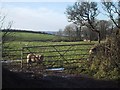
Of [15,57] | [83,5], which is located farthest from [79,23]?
[15,57]

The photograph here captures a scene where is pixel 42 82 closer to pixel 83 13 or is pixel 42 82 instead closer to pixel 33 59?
pixel 33 59

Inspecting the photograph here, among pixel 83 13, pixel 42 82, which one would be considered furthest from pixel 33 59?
pixel 83 13

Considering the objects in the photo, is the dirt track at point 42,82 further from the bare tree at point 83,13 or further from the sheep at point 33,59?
the bare tree at point 83,13

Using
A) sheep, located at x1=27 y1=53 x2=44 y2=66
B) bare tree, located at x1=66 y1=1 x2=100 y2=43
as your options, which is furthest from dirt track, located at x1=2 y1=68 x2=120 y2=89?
bare tree, located at x1=66 y1=1 x2=100 y2=43

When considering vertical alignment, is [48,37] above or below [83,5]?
below

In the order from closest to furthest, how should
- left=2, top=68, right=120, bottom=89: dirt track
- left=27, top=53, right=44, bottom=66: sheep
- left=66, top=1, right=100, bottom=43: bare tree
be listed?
left=2, top=68, right=120, bottom=89: dirt track, left=27, top=53, right=44, bottom=66: sheep, left=66, top=1, right=100, bottom=43: bare tree

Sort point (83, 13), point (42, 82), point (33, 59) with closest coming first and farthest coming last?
point (42, 82)
point (33, 59)
point (83, 13)

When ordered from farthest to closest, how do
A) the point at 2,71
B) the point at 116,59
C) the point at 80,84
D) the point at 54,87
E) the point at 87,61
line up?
1. the point at 87,61
2. the point at 116,59
3. the point at 80,84
4. the point at 54,87
5. the point at 2,71

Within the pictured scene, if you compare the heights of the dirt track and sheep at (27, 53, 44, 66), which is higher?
sheep at (27, 53, 44, 66)

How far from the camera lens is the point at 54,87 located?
872 cm

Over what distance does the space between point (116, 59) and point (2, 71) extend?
5.46 meters

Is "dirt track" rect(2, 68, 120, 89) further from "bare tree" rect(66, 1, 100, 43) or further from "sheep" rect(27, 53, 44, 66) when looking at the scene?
"bare tree" rect(66, 1, 100, 43)

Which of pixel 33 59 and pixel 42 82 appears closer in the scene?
pixel 42 82

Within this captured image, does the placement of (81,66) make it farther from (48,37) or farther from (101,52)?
(48,37)
